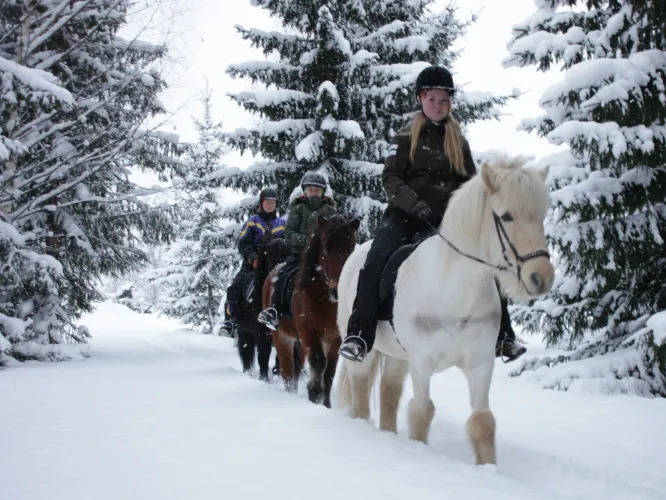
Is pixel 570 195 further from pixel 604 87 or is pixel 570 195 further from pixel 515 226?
pixel 515 226

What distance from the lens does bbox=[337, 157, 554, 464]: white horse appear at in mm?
3404

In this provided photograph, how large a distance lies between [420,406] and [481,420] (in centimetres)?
50

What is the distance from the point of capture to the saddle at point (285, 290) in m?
8.20

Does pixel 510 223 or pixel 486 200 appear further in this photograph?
pixel 486 200

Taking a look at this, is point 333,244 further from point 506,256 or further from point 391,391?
point 506,256

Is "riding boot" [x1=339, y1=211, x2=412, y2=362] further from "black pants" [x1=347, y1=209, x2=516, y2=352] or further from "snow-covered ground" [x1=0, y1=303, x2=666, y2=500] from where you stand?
"snow-covered ground" [x1=0, y1=303, x2=666, y2=500]

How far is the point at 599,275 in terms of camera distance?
288 inches

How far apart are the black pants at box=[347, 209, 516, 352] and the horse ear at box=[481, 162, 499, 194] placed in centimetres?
121

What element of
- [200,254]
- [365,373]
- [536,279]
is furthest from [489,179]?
[200,254]

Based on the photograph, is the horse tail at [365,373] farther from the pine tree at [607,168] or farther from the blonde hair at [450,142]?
the pine tree at [607,168]

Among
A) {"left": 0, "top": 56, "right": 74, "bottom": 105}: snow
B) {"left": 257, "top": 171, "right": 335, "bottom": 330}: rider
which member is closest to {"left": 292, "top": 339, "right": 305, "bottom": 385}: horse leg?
{"left": 257, "top": 171, "right": 335, "bottom": 330}: rider

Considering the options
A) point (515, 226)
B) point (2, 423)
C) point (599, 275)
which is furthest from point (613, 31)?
point (2, 423)

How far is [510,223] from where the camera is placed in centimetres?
344

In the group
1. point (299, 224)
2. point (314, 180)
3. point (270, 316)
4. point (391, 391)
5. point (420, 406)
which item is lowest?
point (391, 391)
